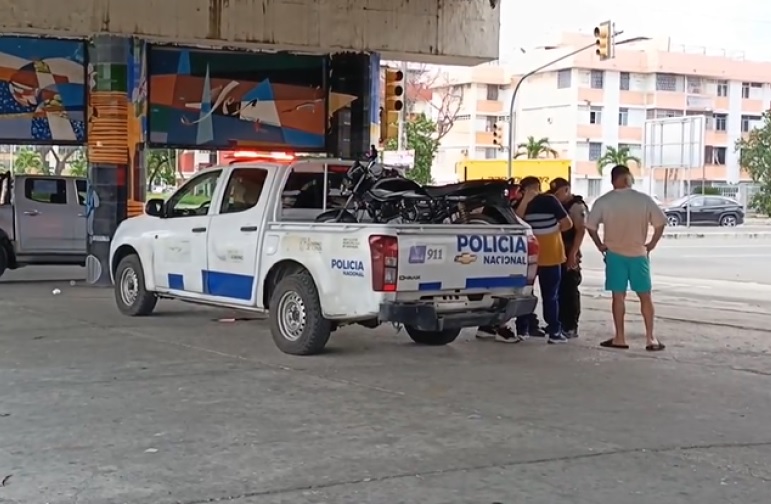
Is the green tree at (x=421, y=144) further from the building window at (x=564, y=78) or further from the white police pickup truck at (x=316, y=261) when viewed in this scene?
the white police pickup truck at (x=316, y=261)

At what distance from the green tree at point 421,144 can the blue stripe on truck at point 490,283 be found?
109 feet

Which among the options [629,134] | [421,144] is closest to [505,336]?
[421,144]

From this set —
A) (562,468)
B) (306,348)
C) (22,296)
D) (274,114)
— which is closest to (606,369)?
(306,348)

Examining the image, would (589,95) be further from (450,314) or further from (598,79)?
(450,314)

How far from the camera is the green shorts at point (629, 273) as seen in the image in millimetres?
10625

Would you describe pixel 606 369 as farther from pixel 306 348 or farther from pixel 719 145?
pixel 719 145

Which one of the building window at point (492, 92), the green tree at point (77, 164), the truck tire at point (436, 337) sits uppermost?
the building window at point (492, 92)

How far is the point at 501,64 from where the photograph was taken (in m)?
73.6

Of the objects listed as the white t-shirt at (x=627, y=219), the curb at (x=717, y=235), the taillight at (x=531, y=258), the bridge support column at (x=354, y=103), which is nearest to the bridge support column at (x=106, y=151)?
the bridge support column at (x=354, y=103)

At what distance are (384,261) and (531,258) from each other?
1.90 meters

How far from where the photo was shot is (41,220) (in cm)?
1756

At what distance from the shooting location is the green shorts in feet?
34.9

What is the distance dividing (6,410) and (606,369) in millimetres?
5167

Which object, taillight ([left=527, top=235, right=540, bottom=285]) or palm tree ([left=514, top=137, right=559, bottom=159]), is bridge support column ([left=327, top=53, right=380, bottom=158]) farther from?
palm tree ([left=514, top=137, right=559, bottom=159])
